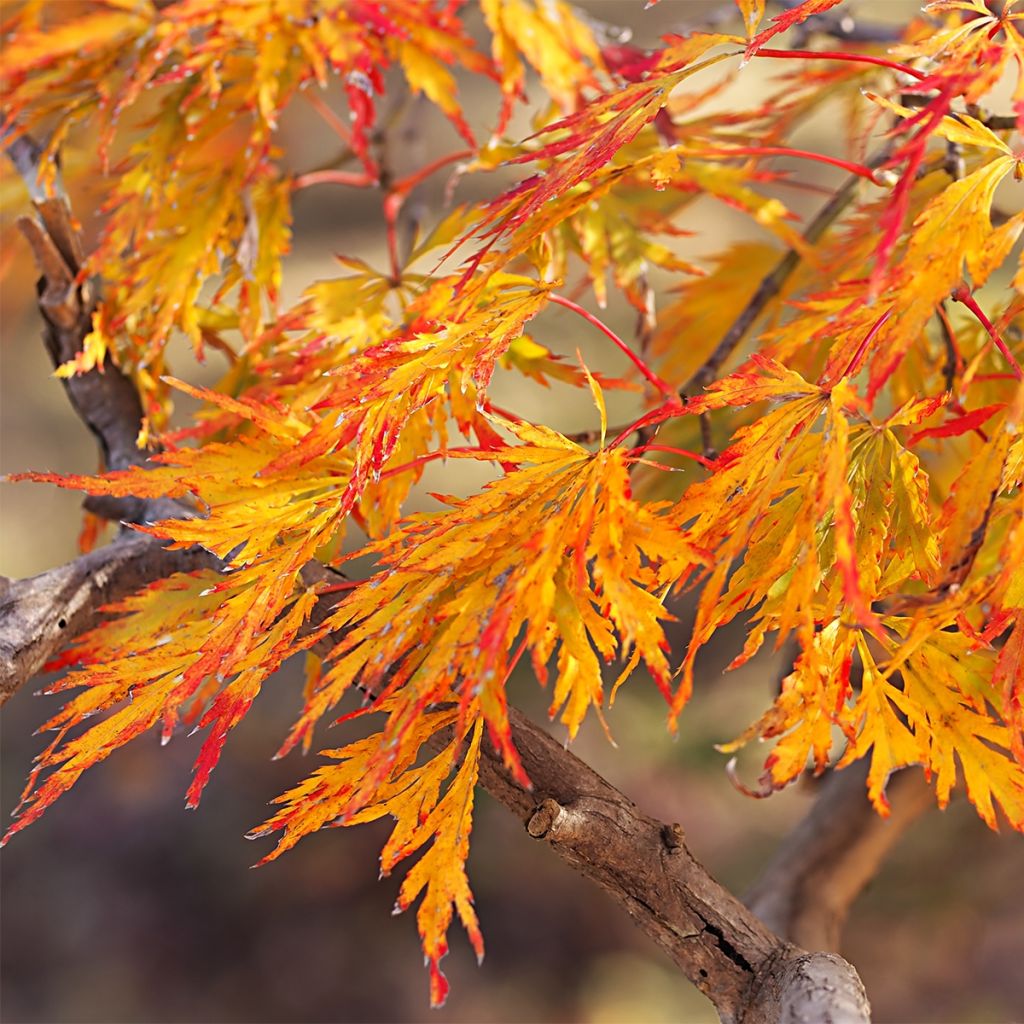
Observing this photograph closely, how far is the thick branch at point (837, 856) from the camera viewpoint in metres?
0.88

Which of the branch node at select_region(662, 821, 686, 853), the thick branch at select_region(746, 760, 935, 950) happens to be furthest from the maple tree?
the thick branch at select_region(746, 760, 935, 950)

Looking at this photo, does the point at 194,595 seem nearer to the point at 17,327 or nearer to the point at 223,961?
the point at 223,961

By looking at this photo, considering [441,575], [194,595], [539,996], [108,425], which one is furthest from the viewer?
[539,996]

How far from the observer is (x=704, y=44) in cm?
45

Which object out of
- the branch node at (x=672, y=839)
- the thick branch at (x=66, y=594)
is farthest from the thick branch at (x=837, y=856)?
the thick branch at (x=66, y=594)

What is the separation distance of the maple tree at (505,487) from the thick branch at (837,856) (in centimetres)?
29

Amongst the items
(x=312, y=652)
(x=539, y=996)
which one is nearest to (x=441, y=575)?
(x=312, y=652)

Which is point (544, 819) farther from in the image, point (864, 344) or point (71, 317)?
point (71, 317)

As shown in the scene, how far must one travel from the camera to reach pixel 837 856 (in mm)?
908

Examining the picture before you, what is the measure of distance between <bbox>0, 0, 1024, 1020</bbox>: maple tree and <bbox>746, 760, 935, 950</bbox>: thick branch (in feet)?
0.94

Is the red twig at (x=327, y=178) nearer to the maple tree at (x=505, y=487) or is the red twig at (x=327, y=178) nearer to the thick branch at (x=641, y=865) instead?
the maple tree at (x=505, y=487)

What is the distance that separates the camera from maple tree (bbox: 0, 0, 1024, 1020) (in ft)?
1.31

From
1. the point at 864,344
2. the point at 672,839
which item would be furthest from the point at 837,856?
the point at 864,344

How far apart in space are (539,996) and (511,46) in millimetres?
1275
